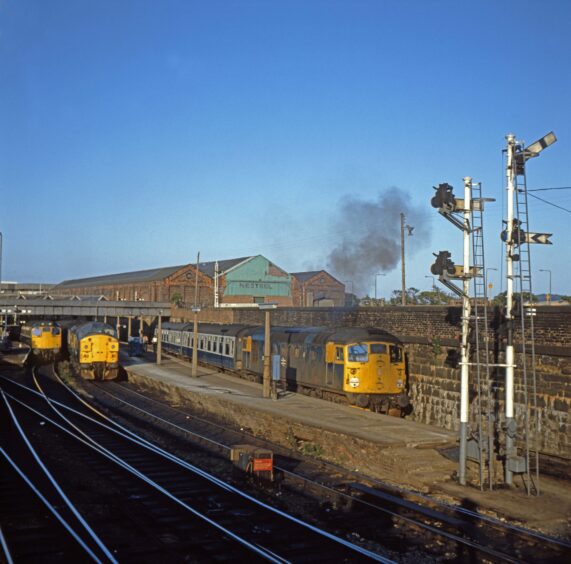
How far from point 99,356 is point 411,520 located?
26726 millimetres

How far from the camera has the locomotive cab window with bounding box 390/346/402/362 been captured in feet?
75.5

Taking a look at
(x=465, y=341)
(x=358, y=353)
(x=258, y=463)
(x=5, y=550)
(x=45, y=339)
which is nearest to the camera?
(x=5, y=550)

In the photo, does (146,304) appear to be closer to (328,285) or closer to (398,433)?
(328,285)

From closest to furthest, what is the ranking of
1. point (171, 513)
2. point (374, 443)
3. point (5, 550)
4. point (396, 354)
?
point (5, 550)
point (171, 513)
point (374, 443)
point (396, 354)

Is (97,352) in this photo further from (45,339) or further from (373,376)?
(373,376)

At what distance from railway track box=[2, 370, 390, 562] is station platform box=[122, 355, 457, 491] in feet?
12.7

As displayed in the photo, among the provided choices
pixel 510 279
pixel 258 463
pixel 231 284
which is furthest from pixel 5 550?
pixel 231 284

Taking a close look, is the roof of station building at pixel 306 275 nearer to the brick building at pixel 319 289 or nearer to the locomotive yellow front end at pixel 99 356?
the brick building at pixel 319 289

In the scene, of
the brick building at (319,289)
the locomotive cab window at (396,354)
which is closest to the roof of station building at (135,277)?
the brick building at (319,289)

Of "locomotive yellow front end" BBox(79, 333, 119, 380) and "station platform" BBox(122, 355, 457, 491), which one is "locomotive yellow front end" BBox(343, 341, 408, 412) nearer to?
"station platform" BBox(122, 355, 457, 491)

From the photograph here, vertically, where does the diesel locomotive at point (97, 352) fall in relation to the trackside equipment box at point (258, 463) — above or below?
above

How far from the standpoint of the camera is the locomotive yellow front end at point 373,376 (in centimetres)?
2227

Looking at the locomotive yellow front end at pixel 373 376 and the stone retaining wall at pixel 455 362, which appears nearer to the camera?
the stone retaining wall at pixel 455 362

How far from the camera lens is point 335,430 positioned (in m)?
16.8
